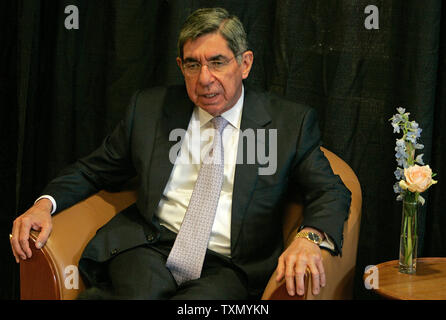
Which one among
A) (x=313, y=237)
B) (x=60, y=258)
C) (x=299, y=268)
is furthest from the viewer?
(x=60, y=258)

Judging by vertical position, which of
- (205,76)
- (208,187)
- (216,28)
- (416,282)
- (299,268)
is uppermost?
(216,28)

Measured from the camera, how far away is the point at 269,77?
2.84m

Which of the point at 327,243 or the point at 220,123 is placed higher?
the point at 220,123

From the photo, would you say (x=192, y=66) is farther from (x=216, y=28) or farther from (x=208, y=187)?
(x=208, y=187)

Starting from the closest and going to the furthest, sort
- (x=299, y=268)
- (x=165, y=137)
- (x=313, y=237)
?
(x=299, y=268) → (x=313, y=237) → (x=165, y=137)

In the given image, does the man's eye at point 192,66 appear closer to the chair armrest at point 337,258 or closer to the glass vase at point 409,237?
the chair armrest at point 337,258

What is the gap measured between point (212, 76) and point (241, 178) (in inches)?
14.6

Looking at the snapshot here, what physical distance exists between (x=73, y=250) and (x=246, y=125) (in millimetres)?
749

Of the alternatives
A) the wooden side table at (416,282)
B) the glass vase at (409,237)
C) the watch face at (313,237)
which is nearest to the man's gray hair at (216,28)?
the watch face at (313,237)

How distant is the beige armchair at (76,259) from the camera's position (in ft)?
6.56

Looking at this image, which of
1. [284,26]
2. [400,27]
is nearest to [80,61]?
[284,26]

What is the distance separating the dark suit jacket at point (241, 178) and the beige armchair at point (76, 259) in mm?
55

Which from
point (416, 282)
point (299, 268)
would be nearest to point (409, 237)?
point (416, 282)

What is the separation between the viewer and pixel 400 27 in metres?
2.59
